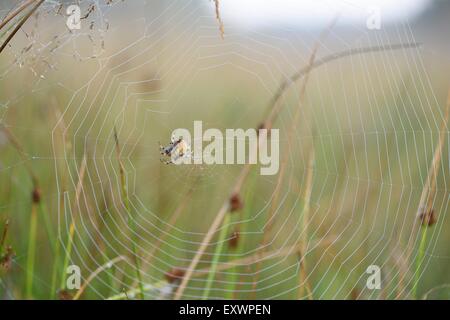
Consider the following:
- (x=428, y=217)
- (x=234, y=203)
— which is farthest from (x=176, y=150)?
(x=428, y=217)

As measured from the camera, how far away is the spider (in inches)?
101

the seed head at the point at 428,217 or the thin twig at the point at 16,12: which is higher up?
the thin twig at the point at 16,12

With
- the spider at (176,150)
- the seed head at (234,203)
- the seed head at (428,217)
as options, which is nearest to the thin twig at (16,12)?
the seed head at (234,203)

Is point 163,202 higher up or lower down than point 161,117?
lower down

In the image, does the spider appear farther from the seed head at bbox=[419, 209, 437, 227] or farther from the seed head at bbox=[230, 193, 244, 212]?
the seed head at bbox=[419, 209, 437, 227]

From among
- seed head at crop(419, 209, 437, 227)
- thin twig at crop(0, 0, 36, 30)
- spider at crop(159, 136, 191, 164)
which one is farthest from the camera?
spider at crop(159, 136, 191, 164)

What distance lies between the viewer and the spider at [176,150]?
8.45ft

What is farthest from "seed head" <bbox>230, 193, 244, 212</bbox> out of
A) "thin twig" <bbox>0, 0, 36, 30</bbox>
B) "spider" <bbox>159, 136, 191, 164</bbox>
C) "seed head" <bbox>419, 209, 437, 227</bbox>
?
"spider" <bbox>159, 136, 191, 164</bbox>

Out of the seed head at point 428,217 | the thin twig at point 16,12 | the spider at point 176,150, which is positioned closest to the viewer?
the thin twig at point 16,12

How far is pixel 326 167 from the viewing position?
303 cm

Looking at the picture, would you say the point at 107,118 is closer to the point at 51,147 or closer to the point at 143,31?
the point at 51,147

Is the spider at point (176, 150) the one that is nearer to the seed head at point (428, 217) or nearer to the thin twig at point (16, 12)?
the seed head at point (428, 217)

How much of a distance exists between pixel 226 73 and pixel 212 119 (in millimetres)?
776
